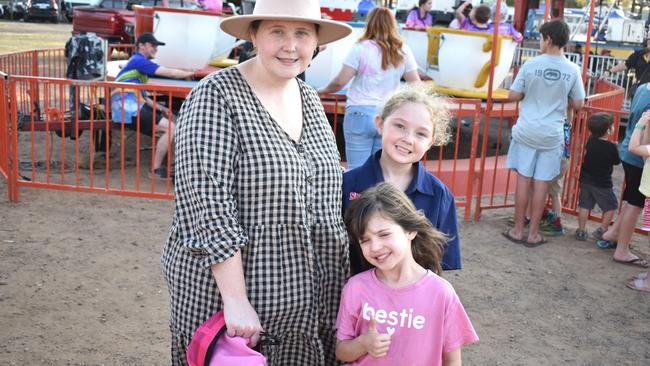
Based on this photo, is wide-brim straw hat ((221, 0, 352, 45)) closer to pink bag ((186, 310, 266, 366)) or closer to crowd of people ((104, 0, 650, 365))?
crowd of people ((104, 0, 650, 365))

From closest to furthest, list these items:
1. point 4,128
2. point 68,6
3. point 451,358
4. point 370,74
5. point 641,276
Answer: point 451,358, point 641,276, point 370,74, point 4,128, point 68,6

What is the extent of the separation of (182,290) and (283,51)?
2.54 feet

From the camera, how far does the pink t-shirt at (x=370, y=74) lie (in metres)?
6.01

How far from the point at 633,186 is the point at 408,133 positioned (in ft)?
12.8

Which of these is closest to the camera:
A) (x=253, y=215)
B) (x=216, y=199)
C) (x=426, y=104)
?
(x=216, y=199)

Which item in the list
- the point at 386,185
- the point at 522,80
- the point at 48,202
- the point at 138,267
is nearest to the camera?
the point at 386,185

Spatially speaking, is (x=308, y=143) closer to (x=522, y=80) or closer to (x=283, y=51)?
(x=283, y=51)

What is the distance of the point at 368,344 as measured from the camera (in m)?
2.31

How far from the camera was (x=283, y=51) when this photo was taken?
2.26m

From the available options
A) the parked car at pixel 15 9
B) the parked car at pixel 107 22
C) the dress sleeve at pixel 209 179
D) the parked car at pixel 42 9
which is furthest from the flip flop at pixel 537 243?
the parked car at pixel 15 9

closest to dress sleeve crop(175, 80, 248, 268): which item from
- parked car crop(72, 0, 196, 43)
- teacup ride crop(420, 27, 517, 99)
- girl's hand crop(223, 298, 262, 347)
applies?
girl's hand crop(223, 298, 262, 347)

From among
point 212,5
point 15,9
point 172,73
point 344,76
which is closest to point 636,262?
point 344,76

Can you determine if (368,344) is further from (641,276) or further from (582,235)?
(582,235)

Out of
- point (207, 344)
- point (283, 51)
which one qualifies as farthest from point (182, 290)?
point (283, 51)
